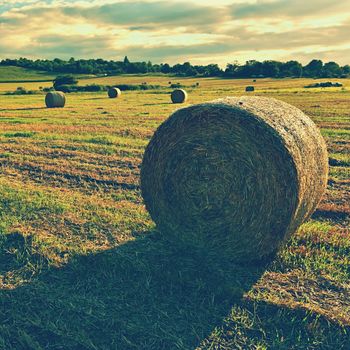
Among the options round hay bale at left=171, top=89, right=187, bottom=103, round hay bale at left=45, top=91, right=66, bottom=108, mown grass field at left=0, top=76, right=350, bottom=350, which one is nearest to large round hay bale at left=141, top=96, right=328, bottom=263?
mown grass field at left=0, top=76, right=350, bottom=350

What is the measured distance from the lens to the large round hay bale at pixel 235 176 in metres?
6.25

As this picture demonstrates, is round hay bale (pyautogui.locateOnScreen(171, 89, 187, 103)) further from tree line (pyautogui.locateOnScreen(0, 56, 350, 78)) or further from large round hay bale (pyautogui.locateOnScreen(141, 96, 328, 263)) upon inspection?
tree line (pyautogui.locateOnScreen(0, 56, 350, 78))

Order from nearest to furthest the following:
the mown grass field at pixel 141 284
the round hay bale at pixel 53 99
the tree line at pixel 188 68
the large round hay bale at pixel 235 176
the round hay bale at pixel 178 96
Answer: the mown grass field at pixel 141 284, the large round hay bale at pixel 235 176, the round hay bale at pixel 53 99, the round hay bale at pixel 178 96, the tree line at pixel 188 68

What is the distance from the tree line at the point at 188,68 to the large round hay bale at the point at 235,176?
290 ft

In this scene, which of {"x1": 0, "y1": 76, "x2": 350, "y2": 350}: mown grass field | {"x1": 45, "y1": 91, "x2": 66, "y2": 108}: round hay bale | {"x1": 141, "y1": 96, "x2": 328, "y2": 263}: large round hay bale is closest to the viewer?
{"x1": 0, "y1": 76, "x2": 350, "y2": 350}: mown grass field

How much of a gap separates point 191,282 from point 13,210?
4406mm

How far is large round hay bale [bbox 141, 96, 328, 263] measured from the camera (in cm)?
625

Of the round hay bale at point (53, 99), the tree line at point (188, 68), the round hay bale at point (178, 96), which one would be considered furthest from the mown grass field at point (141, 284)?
the tree line at point (188, 68)

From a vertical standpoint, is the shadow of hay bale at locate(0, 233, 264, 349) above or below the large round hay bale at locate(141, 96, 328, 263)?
below

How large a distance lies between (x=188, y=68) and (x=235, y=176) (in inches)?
4112

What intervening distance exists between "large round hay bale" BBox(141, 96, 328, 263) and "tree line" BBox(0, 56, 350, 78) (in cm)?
8854


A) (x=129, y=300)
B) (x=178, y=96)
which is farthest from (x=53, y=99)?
(x=129, y=300)

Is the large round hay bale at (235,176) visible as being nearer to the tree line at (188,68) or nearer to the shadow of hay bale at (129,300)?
the shadow of hay bale at (129,300)

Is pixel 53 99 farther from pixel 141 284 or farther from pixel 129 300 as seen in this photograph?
pixel 129 300
